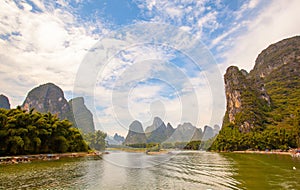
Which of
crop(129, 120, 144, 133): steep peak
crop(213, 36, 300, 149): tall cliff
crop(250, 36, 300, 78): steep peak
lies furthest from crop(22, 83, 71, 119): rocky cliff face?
crop(250, 36, 300, 78): steep peak

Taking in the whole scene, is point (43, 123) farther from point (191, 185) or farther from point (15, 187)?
point (191, 185)

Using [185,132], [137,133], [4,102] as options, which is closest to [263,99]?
[137,133]

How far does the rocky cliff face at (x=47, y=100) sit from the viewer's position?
489ft

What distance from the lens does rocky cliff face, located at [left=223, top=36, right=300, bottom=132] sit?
116125mm

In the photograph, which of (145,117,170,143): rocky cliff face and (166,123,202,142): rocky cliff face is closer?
(166,123,202,142): rocky cliff face

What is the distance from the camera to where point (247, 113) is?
121 meters

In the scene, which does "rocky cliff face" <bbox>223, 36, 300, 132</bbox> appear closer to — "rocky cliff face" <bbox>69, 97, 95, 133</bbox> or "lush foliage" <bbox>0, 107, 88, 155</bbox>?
"lush foliage" <bbox>0, 107, 88, 155</bbox>

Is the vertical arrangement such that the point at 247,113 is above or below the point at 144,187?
above

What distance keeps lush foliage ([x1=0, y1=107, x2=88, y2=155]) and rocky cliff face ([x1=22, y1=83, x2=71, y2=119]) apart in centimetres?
10546

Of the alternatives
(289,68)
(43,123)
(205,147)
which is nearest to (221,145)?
(205,147)

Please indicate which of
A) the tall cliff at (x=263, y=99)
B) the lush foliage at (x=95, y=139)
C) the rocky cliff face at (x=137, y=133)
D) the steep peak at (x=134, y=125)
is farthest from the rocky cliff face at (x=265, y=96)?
the steep peak at (x=134, y=125)

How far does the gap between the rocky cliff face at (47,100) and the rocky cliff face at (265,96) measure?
102 metres

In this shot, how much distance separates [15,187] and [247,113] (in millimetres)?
121513

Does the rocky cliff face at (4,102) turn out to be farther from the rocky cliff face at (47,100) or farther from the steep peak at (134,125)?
the steep peak at (134,125)
